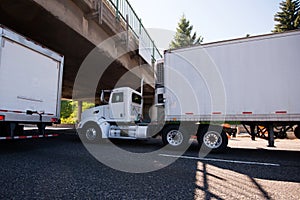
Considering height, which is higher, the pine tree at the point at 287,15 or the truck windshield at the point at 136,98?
the pine tree at the point at 287,15

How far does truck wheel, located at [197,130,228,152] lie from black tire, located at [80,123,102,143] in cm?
428

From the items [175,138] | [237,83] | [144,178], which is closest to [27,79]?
[144,178]

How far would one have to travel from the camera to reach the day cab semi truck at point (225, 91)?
6004 mm

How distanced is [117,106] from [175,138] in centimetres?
302

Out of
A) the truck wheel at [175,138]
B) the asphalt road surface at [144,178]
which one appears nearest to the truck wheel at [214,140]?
the truck wheel at [175,138]

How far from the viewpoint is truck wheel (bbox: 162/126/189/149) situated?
7.22 m

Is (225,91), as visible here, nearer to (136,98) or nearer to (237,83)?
(237,83)

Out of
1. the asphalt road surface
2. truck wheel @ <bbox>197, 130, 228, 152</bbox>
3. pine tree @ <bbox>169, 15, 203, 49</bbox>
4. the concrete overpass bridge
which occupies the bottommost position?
the asphalt road surface

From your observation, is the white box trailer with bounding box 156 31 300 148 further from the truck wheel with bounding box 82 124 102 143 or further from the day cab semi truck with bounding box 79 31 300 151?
the truck wheel with bounding box 82 124 102 143

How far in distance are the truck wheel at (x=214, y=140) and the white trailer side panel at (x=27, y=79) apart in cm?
546

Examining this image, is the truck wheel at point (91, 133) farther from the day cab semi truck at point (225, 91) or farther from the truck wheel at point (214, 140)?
the truck wheel at point (214, 140)

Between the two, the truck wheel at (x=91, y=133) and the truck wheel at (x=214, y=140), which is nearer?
the truck wheel at (x=214, y=140)

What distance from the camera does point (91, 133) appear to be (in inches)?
338

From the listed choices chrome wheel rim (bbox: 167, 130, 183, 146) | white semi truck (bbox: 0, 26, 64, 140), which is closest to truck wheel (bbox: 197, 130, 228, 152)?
chrome wheel rim (bbox: 167, 130, 183, 146)
